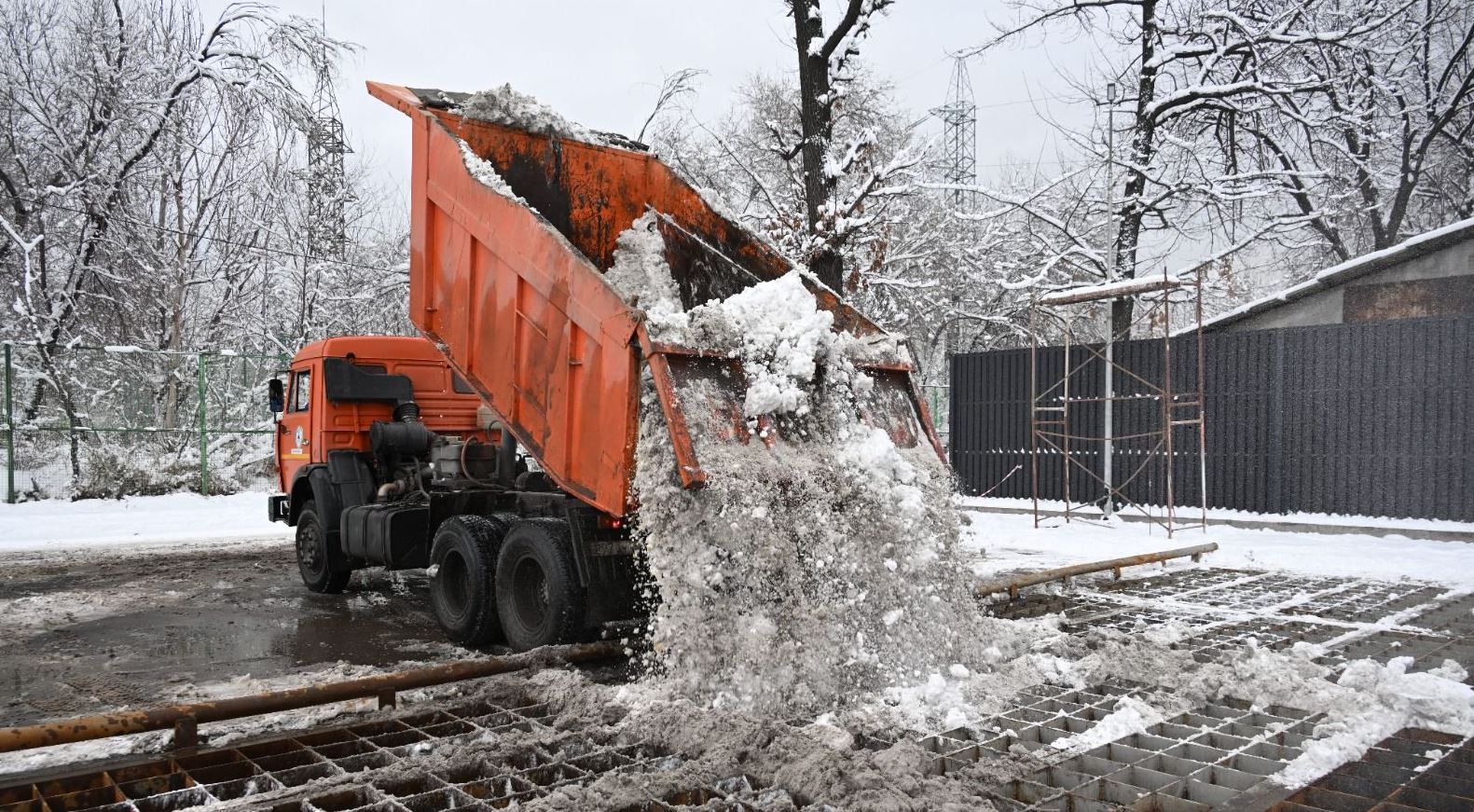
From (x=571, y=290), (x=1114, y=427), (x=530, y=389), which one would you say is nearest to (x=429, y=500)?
(x=530, y=389)

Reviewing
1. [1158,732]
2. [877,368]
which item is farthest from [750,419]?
[1158,732]

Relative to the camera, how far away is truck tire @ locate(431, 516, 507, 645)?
685 centimetres

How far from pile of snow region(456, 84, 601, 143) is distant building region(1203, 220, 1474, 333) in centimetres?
1158

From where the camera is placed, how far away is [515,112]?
7.34 meters

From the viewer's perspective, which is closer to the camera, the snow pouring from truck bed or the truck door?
the snow pouring from truck bed

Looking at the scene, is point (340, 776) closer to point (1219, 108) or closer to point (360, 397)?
point (360, 397)

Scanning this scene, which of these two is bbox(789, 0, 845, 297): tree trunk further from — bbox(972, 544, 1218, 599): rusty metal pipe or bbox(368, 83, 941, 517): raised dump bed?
bbox(368, 83, 941, 517): raised dump bed

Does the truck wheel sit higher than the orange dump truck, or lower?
lower

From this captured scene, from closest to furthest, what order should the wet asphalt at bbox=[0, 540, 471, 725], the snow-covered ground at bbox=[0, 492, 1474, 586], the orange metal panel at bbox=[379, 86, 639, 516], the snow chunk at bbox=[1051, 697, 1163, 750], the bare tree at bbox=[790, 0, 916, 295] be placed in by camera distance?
the snow chunk at bbox=[1051, 697, 1163, 750] → the orange metal panel at bbox=[379, 86, 639, 516] → the wet asphalt at bbox=[0, 540, 471, 725] → the snow-covered ground at bbox=[0, 492, 1474, 586] → the bare tree at bbox=[790, 0, 916, 295]

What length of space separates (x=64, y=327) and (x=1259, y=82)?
72.2 feet

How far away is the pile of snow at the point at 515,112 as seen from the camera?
7.29 metres

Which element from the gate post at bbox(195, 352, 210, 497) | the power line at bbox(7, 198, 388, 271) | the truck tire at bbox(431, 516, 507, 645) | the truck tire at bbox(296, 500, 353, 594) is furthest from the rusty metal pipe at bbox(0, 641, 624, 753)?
the power line at bbox(7, 198, 388, 271)

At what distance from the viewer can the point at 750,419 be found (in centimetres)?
548

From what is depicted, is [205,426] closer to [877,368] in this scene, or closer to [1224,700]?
[877,368]
